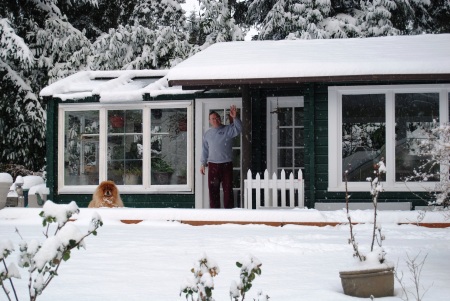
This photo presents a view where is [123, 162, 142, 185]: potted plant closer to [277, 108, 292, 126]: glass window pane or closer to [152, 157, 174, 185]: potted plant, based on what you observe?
[152, 157, 174, 185]: potted plant

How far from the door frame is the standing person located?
34.0 inches

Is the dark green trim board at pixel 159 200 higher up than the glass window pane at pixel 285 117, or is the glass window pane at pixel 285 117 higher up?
the glass window pane at pixel 285 117

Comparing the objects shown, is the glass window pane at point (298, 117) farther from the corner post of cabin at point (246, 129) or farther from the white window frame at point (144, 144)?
the white window frame at point (144, 144)

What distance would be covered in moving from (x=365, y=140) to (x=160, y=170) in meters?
3.94

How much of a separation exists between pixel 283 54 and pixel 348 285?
7.19m

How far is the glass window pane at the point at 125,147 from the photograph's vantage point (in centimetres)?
1246

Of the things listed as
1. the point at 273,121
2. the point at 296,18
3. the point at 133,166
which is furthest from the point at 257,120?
the point at 296,18

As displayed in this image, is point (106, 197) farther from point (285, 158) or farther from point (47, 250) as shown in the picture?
point (47, 250)

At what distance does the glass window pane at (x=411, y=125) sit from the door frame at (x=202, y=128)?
9.95 feet

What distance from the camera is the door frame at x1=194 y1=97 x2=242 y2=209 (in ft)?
39.8

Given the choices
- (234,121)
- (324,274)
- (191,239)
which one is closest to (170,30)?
(234,121)

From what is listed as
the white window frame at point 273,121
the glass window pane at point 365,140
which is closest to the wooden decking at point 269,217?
the glass window pane at point 365,140

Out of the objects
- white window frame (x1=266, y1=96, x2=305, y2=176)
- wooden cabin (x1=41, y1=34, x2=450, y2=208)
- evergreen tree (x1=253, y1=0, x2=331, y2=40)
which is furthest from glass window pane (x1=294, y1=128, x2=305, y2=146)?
evergreen tree (x1=253, y1=0, x2=331, y2=40)

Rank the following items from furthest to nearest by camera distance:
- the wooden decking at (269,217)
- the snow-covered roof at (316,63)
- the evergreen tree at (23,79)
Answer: the evergreen tree at (23,79) < the snow-covered roof at (316,63) < the wooden decking at (269,217)
